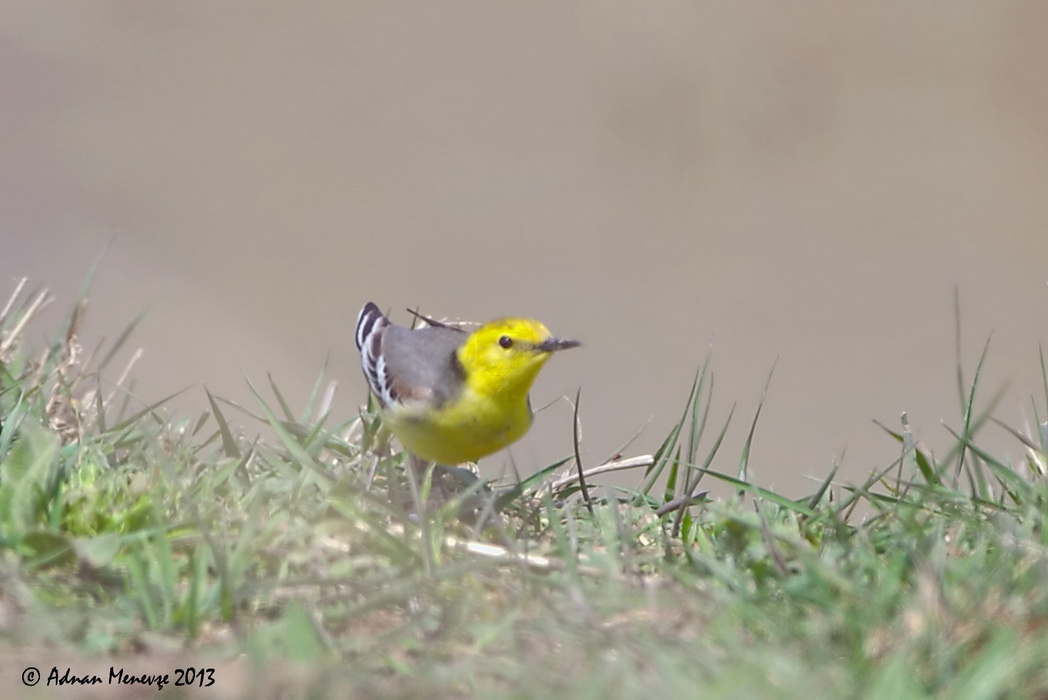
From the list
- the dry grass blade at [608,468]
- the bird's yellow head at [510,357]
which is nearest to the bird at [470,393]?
the bird's yellow head at [510,357]

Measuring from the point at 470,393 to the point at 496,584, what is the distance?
125 centimetres

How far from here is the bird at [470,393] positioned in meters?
3.72

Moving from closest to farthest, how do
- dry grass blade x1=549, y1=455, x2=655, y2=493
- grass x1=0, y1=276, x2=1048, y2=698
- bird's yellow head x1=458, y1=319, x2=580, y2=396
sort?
grass x1=0, y1=276, x2=1048, y2=698 → dry grass blade x1=549, y1=455, x2=655, y2=493 → bird's yellow head x1=458, y1=319, x2=580, y2=396

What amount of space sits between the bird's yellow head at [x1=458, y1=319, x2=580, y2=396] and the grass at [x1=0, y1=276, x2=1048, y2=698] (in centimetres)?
54

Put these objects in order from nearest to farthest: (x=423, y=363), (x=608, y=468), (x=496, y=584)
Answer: (x=496, y=584) < (x=608, y=468) < (x=423, y=363)

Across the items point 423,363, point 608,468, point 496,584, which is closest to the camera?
point 496,584

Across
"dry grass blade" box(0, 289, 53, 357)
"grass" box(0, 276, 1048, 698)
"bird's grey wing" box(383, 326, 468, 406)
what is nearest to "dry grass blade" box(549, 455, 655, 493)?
"grass" box(0, 276, 1048, 698)

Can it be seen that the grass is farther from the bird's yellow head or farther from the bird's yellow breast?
the bird's yellow head

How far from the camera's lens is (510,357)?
382 cm

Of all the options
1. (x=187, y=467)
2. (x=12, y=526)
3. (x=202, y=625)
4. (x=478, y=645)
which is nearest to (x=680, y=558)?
(x=478, y=645)

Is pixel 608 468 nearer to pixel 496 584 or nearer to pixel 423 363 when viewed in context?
pixel 423 363

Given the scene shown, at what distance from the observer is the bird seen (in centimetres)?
372

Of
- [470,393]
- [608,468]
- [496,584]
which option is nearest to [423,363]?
[470,393]

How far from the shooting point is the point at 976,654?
7.21 ft
